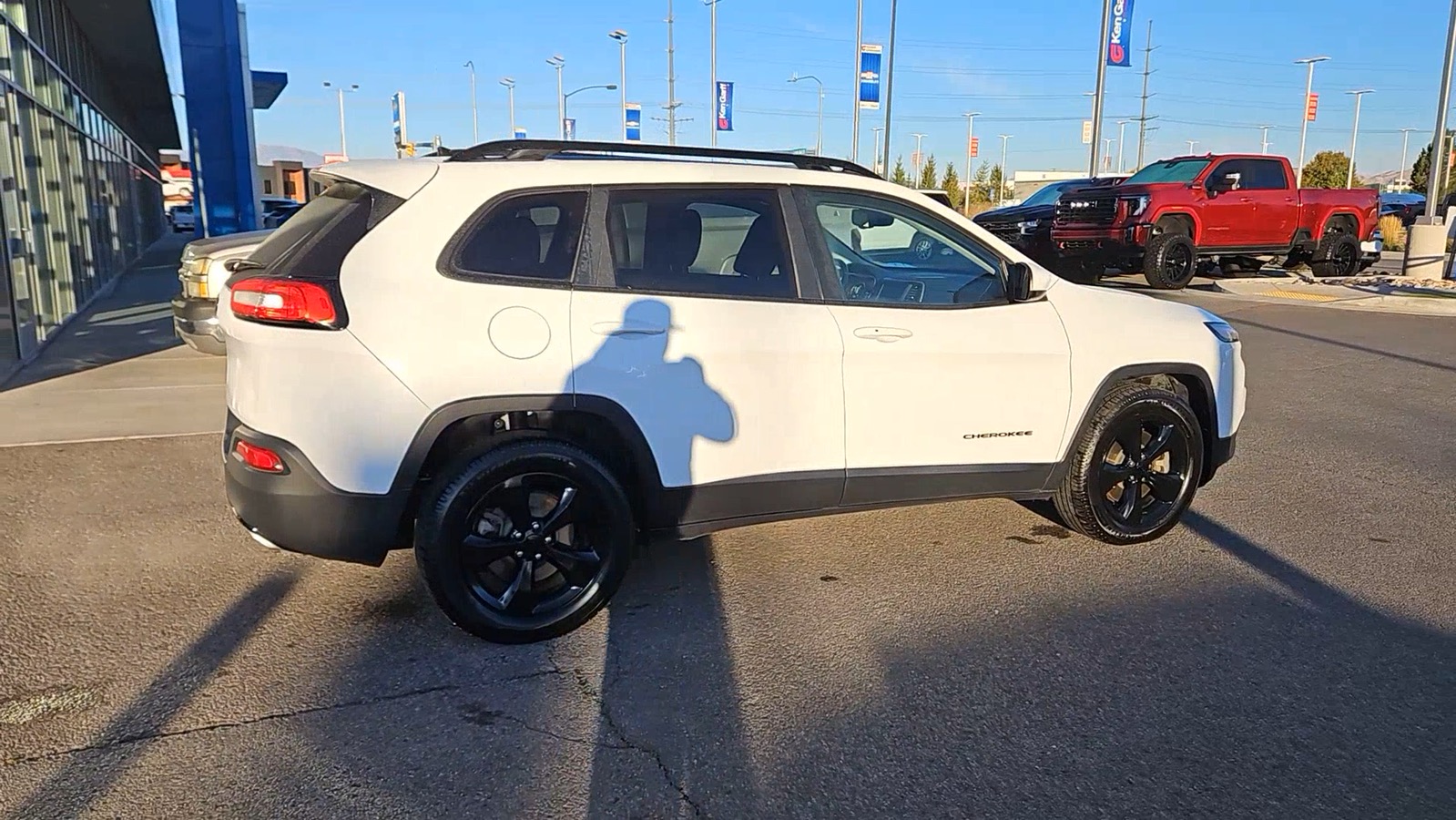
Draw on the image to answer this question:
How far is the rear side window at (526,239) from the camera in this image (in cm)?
374

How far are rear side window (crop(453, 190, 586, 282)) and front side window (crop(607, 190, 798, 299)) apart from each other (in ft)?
0.51

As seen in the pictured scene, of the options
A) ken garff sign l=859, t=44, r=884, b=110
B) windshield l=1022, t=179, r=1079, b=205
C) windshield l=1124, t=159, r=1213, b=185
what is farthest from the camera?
ken garff sign l=859, t=44, r=884, b=110

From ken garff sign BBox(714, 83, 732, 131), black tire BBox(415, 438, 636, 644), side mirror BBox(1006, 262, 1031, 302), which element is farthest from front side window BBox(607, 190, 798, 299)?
ken garff sign BBox(714, 83, 732, 131)

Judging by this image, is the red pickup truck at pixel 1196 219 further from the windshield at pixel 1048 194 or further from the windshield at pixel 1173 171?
the windshield at pixel 1048 194

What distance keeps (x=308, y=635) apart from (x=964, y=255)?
3091mm

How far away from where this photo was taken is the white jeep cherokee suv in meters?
3.62

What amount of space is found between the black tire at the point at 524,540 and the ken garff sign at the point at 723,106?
1502 inches

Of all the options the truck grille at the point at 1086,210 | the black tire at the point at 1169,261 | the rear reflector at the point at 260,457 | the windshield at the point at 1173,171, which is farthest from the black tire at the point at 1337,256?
the rear reflector at the point at 260,457

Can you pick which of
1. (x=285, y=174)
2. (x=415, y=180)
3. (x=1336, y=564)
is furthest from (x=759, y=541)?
(x=285, y=174)

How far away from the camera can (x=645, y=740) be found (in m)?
3.19

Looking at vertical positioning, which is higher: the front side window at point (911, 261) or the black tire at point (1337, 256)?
the front side window at point (911, 261)

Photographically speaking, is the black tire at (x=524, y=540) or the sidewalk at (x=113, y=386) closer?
the black tire at (x=524, y=540)

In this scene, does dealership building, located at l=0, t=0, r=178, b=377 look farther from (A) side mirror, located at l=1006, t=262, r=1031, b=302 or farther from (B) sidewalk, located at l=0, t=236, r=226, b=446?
(A) side mirror, located at l=1006, t=262, r=1031, b=302

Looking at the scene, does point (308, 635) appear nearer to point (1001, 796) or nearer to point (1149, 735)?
point (1001, 796)
